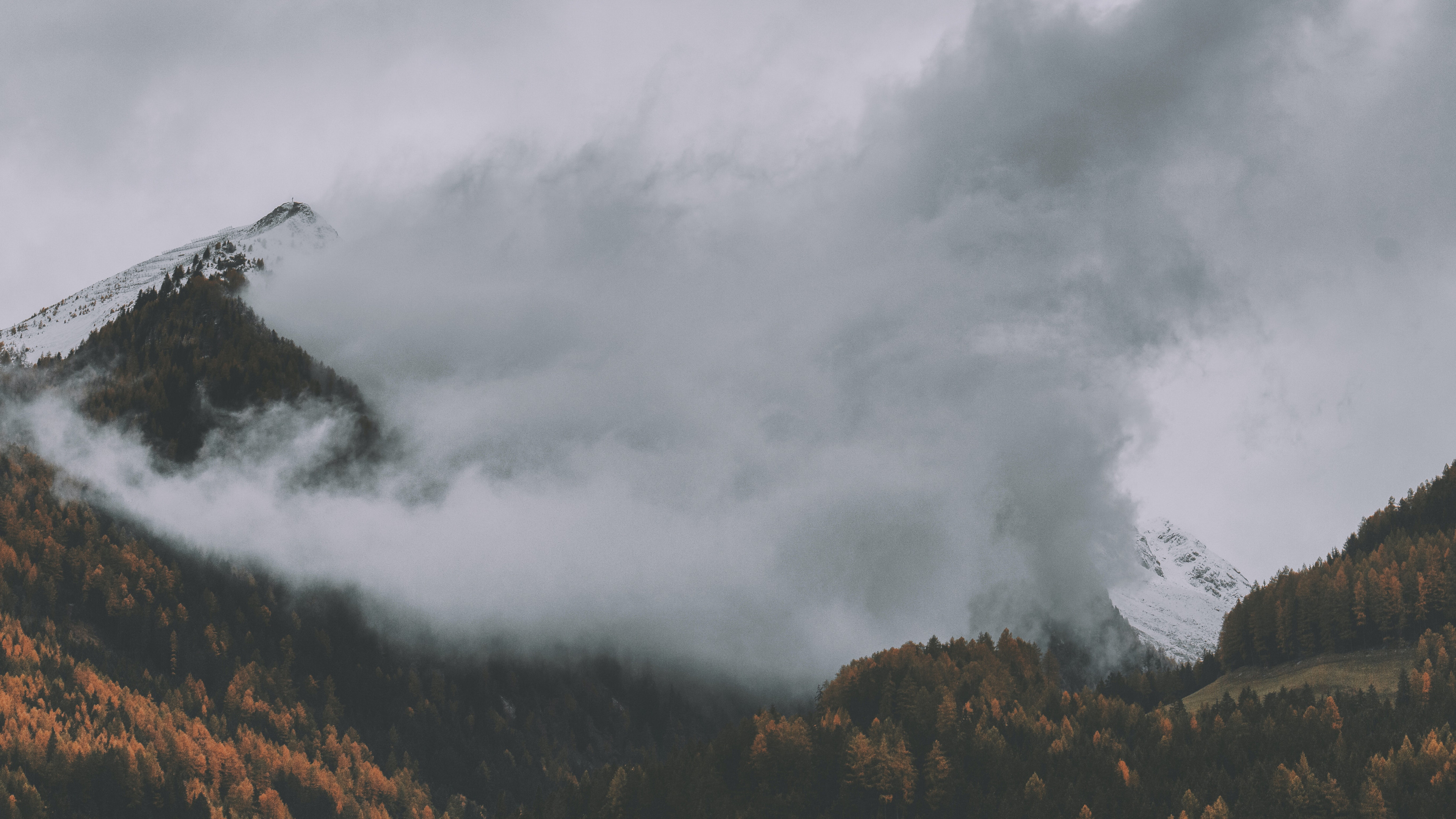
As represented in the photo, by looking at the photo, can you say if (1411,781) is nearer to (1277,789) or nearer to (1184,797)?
(1277,789)

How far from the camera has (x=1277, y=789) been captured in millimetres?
193125

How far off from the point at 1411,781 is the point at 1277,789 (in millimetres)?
20247

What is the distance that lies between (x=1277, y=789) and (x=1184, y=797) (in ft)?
49.2

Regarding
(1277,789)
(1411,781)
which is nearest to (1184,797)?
(1277,789)

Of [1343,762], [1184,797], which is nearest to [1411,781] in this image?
[1343,762]

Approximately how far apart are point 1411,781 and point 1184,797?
3522cm

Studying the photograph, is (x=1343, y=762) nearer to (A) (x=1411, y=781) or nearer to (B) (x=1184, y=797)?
(A) (x=1411, y=781)

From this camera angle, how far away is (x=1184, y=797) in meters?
198

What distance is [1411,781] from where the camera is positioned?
188 meters

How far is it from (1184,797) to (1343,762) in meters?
26.9

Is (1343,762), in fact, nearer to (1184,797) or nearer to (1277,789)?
(1277,789)

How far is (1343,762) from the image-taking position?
19450 cm
